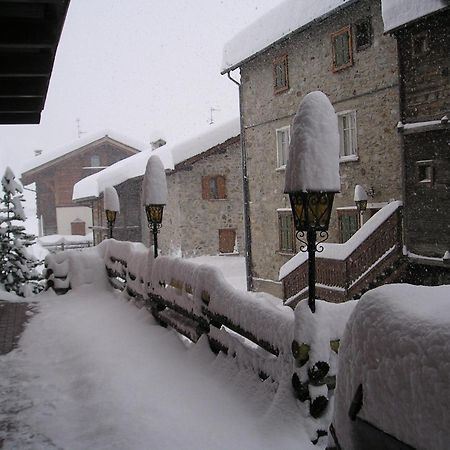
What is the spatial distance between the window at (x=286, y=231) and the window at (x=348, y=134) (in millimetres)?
3076

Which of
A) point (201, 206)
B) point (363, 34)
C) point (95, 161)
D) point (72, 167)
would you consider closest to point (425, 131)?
point (363, 34)

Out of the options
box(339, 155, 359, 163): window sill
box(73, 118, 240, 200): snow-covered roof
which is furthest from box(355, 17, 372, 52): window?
box(73, 118, 240, 200): snow-covered roof

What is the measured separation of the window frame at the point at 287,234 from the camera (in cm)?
1709

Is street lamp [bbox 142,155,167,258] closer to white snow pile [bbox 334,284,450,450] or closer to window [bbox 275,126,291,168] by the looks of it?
white snow pile [bbox 334,284,450,450]

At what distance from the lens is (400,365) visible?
1.83 m

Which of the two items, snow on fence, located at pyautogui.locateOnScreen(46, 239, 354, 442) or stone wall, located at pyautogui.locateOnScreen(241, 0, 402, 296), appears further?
stone wall, located at pyautogui.locateOnScreen(241, 0, 402, 296)

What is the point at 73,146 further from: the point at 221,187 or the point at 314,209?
the point at 314,209

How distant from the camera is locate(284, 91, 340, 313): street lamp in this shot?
423cm

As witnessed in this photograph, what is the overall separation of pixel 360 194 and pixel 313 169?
33.1 ft

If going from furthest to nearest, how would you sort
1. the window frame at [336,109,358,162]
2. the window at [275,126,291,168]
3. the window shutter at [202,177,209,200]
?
the window shutter at [202,177,209,200], the window at [275,126,291,168], the window frame at [336,109,358,162]

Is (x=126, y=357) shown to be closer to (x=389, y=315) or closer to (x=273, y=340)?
(x=273, y=340)

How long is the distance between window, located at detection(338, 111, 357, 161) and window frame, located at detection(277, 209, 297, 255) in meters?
3.06

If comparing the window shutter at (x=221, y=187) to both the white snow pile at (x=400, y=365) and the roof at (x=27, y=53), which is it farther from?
the white snow pile at (x=400, y=365)

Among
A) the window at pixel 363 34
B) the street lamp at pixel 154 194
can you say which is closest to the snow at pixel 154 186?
the street lamp at pixel 154 194
